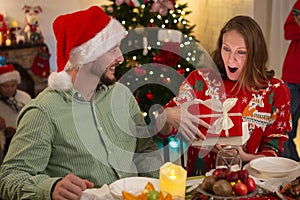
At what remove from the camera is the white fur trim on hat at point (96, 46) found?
2234 mm

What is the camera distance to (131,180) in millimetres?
2002

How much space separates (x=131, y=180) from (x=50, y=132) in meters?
0.37

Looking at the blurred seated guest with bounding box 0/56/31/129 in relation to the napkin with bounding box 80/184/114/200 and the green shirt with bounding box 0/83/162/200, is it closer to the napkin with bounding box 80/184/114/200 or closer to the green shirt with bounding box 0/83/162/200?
the green shirt with bounding box 0/83/162/200

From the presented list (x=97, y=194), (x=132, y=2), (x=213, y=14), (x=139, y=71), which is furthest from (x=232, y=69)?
(x=213, y=14)

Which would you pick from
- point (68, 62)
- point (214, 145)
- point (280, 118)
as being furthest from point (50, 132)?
point (280, 118)

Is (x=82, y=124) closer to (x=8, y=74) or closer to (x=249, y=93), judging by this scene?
(x=249, y=93)

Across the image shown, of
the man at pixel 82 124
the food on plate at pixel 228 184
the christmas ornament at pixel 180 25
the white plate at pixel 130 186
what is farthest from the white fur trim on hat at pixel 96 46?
the christmas ornament at pixel 180 25

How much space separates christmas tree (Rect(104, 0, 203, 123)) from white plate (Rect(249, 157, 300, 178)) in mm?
2130

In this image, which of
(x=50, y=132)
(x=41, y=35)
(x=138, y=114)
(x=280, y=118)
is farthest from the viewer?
(x=41, y=35)

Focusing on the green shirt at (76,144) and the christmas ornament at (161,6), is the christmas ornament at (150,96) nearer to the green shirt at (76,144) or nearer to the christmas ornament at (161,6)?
the christmas ornament at (161,6)

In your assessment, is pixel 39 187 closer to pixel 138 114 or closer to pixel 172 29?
pixel 138 114

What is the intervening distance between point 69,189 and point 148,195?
304 millimetres

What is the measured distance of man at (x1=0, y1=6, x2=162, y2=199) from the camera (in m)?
2.09

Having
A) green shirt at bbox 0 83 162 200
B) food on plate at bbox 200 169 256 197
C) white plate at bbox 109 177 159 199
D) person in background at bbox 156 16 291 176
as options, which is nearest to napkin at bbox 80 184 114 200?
white plate at bbox 109 177 159 199
